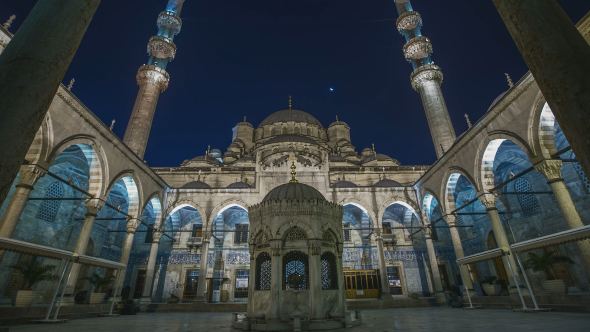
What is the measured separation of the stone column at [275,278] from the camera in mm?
5652

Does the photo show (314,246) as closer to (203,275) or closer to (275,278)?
(275,278)

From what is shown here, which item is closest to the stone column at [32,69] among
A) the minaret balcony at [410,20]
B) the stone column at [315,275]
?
the stone column at [315,275]

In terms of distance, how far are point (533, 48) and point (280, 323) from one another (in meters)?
5.37

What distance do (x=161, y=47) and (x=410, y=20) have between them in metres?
18.9

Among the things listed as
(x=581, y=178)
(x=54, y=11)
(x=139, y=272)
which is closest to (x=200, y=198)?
(x=139, y=272)

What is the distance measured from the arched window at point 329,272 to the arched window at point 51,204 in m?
Answer: 12.9

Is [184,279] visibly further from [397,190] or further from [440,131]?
[440,131]

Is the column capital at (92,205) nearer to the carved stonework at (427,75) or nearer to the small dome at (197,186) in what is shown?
the small dome at (197,186)

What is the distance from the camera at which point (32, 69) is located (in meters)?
1.72

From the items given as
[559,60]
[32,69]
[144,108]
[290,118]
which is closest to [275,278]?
[32,69]

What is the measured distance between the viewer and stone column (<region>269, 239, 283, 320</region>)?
565 cm

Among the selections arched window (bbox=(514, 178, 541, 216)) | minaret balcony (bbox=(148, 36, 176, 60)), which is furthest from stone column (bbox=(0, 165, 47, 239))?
arched window (bbox=(514, 178, 541, 216))

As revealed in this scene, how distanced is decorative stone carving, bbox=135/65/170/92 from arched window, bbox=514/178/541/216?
2183 centimetres

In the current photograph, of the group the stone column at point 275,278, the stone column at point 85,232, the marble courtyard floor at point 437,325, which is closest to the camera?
the marble courtyard floor at point 437,325
